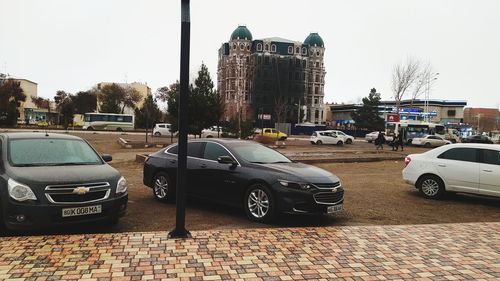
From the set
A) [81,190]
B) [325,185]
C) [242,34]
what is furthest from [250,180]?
[242,34]

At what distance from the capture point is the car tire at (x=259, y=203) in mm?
7070

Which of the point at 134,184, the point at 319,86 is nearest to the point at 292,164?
the point at 134,184

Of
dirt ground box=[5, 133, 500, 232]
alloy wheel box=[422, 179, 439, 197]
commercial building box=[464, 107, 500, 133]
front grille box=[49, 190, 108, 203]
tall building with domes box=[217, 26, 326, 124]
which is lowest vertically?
dirt ground box=[5, 133, 500, 232]

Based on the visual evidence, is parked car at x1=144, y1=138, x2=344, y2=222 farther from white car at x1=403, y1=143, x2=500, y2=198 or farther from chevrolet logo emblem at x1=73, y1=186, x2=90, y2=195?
white car at x1=403, y1=143, x2=500, y2=198

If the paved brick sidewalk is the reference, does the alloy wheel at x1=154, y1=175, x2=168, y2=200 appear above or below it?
above

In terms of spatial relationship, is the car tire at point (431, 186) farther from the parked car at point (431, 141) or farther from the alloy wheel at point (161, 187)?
the parked car at point (431, 141)

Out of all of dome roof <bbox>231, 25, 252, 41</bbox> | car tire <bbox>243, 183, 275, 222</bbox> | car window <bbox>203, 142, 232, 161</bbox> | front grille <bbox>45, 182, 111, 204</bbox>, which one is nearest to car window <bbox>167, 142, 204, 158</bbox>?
car window <bbox>203, 142, 232, 161</bbox>

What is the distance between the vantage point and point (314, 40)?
11369cm

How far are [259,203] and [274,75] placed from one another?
97942mm

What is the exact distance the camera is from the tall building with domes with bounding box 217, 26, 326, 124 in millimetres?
101188

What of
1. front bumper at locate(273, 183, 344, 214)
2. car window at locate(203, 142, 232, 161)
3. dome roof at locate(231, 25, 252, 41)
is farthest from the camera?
dome roof at locate(231, 25, 252, 41)

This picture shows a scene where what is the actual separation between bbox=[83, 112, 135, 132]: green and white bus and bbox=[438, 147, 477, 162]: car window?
177 ft

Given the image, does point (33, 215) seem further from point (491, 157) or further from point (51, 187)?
point (491, 157)

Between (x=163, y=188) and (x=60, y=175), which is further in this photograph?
(x=163, y=188)
